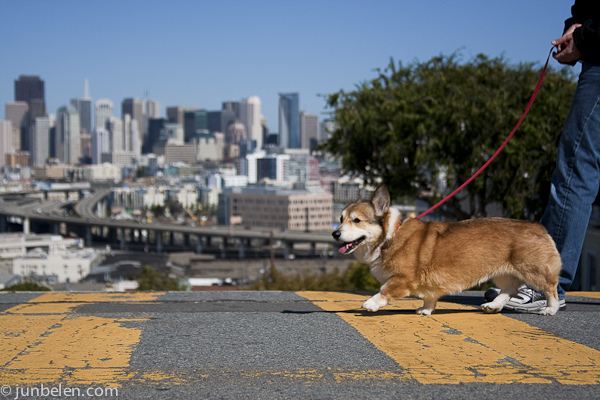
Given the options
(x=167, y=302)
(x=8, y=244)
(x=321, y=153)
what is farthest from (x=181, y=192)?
(x=167, y=302)

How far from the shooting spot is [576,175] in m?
3.42

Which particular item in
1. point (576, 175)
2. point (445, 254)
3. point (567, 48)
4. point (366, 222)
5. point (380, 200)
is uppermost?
point (567, 48)

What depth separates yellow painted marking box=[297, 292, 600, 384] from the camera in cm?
215

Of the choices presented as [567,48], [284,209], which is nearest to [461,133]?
[567,48]

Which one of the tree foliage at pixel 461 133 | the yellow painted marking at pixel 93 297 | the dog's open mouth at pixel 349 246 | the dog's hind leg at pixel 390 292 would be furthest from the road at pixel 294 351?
the tree foliage at pixel 461 133

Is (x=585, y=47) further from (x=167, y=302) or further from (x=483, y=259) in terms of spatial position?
(x=167, y=302)

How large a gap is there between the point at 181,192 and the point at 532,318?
163556 millimetres

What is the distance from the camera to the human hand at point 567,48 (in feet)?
11.1

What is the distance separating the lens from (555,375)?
7.02 ft

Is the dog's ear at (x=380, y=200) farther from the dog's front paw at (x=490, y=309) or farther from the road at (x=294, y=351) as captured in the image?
the dog's front paw at (x=490, y=309)

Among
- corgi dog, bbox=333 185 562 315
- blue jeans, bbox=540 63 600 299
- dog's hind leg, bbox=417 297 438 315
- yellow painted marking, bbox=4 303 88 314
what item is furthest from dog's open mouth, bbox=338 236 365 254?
yellow painted marking, bbox=4 303 88 314

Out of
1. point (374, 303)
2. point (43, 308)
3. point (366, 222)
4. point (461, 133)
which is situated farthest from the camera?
point (461, 133)

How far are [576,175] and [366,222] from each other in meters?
1.17

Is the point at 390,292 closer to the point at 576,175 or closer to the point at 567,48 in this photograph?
the point at 576,175
